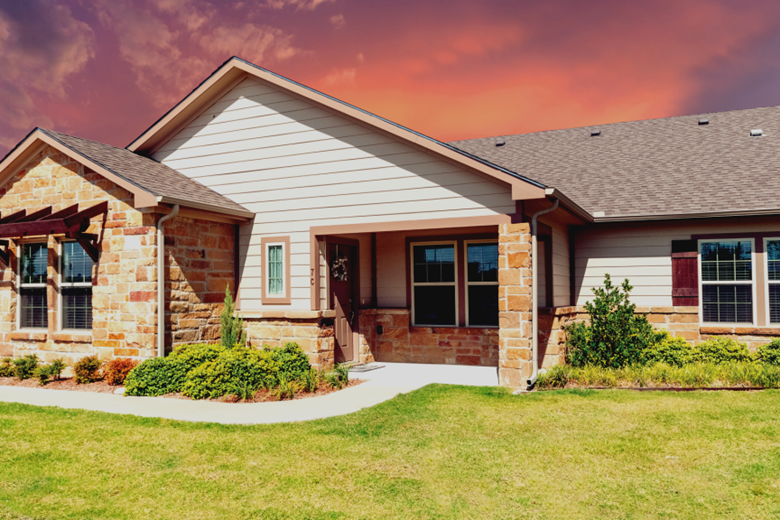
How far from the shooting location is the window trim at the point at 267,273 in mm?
11117

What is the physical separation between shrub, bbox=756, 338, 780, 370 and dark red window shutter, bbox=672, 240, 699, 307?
1382 millimetres

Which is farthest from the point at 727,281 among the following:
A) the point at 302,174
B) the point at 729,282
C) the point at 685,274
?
the point at 302,174

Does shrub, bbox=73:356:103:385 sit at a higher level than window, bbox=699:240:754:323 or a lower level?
lower

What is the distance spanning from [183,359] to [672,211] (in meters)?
9.56

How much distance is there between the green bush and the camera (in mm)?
8984

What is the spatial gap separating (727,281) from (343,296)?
766 centimetres

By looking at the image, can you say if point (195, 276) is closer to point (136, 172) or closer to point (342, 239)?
point (136, 172)

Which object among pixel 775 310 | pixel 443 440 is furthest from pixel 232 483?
pixel 775 310

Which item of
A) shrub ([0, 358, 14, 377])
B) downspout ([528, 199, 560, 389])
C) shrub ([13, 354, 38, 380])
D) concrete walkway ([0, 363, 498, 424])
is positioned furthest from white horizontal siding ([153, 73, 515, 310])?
shrub ([0, 358, 14, 377])

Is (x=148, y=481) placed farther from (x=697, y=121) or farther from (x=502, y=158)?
(x=697, y=121)

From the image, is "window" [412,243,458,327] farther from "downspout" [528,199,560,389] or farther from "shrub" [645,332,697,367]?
"shrub" [645,332,697,367]

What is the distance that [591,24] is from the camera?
47.1 ft

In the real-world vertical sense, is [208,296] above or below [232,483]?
above

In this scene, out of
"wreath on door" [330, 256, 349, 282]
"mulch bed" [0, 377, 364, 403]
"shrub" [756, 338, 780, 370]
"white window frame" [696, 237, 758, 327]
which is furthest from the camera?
"wreath on door" [330, 256, 349, 282]
